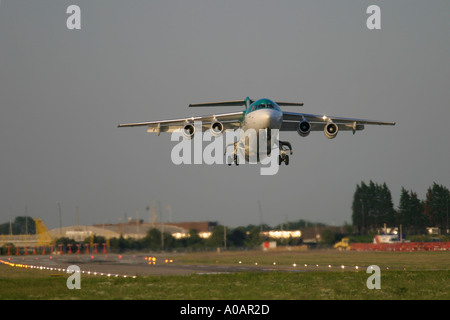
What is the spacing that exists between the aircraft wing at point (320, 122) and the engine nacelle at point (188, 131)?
591cm

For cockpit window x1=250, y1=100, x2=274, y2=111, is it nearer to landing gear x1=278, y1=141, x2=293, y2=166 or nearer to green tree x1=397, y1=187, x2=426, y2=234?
landing gear x1=278, y1=141, x2=293, y2=166

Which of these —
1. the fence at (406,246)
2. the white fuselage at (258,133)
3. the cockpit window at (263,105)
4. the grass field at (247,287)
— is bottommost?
the fence at (406,246)

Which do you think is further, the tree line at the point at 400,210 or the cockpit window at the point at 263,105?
the tree line at the point at 400,210

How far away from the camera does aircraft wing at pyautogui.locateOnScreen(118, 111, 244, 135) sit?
3775 cm

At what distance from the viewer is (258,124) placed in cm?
3238

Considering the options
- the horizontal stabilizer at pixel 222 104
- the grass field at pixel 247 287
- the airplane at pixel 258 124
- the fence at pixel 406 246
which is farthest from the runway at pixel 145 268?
the fence at pixel 406 246

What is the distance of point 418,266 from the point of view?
39.5m

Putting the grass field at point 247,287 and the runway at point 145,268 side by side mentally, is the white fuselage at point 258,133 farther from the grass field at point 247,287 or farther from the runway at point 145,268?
the grass field at point 247,287

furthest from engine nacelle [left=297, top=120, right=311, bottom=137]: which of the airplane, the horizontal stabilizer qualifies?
the horizontal stabilizer

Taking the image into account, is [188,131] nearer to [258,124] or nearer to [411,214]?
[258,124]

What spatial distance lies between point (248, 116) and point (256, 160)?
4908 mm

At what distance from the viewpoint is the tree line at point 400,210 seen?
5598 cm
